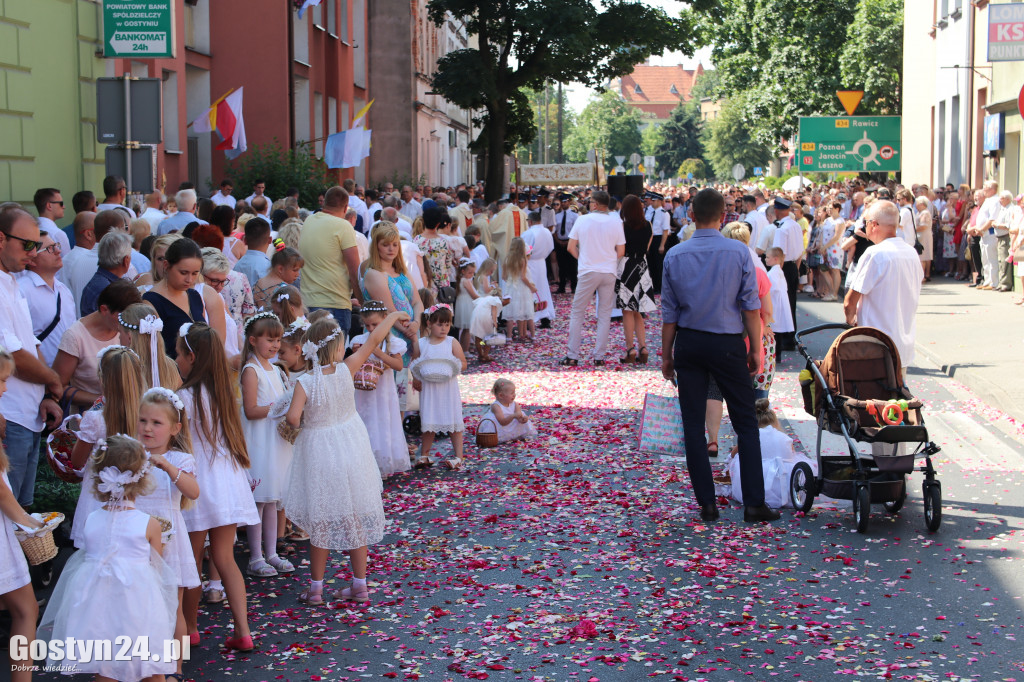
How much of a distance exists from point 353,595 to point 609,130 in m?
136

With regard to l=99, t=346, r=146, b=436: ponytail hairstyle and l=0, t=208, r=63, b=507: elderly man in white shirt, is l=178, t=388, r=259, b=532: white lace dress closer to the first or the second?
l=99, t=346, r=146, b=436: ponytail hairstyle

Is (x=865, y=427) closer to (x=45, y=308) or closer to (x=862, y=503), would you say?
(x=862, y=503)

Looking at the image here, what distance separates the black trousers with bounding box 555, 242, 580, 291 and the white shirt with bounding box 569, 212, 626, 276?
968 cm

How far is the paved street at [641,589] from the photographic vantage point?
212 inches

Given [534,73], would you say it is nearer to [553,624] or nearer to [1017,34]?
[1017,34]

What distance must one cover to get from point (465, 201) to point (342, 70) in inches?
519

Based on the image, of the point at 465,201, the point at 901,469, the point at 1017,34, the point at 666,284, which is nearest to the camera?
the point at 901,469

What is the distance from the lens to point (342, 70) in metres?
33.6

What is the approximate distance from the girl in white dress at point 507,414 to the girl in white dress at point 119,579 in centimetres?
554

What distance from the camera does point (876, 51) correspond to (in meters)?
50.1

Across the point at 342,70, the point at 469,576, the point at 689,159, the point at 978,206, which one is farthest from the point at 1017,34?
the point at 689,159

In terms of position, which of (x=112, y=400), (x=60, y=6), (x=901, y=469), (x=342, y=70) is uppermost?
(x=342, y=70)

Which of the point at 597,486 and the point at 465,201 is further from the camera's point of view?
A: the point at 465,201

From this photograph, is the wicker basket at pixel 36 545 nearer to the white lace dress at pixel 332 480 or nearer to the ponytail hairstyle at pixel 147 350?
the ponytail hairstyle at pixel 147 350
